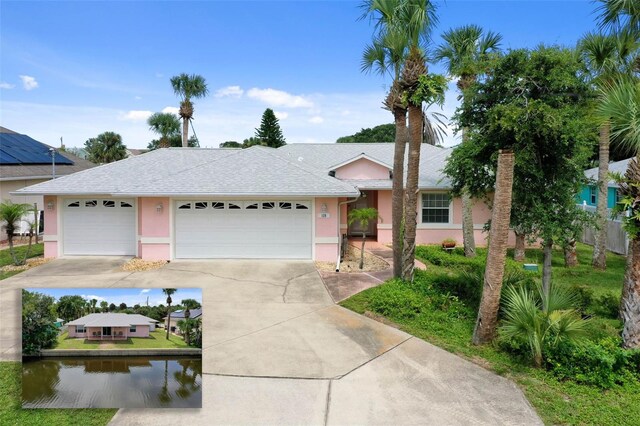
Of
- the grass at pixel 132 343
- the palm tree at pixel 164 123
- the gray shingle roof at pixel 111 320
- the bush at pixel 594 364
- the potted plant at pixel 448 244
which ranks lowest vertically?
the bush at pixel 594 364

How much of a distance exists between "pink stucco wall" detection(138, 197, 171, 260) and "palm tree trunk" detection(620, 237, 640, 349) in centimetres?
1259

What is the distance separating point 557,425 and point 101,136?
138 feet

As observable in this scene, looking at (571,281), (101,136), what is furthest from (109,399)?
(101,136)

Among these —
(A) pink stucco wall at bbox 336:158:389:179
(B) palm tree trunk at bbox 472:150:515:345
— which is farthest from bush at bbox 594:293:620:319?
(A) pink stucco wall at bbox 336:158:389:179

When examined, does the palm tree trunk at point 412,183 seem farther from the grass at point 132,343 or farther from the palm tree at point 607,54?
the grass at point 132,343

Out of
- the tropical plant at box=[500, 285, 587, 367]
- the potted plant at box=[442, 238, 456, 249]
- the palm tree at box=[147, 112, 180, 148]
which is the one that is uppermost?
the palm tree at box=[147, 112, 180, 148]

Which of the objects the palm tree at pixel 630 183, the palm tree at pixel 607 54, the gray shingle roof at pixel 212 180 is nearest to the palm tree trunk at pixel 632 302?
the palm tree at pixel 630 183

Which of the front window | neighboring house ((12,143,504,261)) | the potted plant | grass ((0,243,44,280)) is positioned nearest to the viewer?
grass ((0,243,44,280))

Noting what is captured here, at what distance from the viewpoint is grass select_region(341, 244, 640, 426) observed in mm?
5477

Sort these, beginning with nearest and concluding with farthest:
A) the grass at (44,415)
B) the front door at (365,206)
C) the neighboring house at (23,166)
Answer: the grass at (44,415) → the neighboring house at (23,166) → the front door at (365,206)

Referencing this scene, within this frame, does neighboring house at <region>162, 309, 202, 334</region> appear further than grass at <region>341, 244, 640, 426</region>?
No

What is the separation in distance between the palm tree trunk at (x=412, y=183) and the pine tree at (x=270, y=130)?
1480 inches

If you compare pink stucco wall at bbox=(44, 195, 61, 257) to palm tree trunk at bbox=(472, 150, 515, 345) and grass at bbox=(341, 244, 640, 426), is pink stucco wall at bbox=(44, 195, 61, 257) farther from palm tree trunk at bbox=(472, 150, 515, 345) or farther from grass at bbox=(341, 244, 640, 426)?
palm tree trunk at bbox=(472, 150, 515, 345)

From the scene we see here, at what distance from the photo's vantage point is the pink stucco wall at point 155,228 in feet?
47.7
